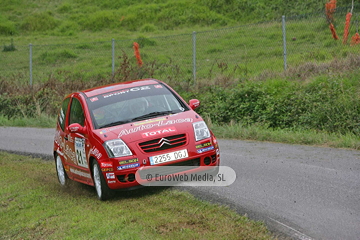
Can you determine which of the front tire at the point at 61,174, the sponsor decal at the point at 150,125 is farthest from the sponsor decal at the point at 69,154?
the sponsor decal at the point at 150,125

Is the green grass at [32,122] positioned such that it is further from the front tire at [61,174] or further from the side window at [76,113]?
the side window at [76,113]

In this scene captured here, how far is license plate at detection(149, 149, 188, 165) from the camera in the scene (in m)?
7.74

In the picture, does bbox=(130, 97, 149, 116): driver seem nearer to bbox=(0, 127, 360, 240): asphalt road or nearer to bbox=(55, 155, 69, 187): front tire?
bbox=(0, 127, 360, 240): asphalt road

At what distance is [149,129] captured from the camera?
8.02 meters

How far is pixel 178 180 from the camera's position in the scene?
802 centimetres

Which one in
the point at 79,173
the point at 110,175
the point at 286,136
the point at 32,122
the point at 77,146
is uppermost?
the point at 77,146

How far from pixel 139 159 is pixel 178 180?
67 centimetres

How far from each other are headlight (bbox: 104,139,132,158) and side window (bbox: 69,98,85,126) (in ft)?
3.83

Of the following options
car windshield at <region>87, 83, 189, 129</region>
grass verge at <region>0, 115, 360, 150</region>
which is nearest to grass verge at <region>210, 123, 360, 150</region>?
grass verge at <region>0, 115, 360, 150</region>

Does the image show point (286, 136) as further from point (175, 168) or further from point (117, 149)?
point (117, 149)

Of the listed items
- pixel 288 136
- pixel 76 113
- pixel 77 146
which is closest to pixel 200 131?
pixel 77 146

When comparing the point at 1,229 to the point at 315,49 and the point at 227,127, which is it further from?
the point at 315,49

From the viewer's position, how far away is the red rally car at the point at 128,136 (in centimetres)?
775

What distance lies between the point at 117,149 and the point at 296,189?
2.36m
